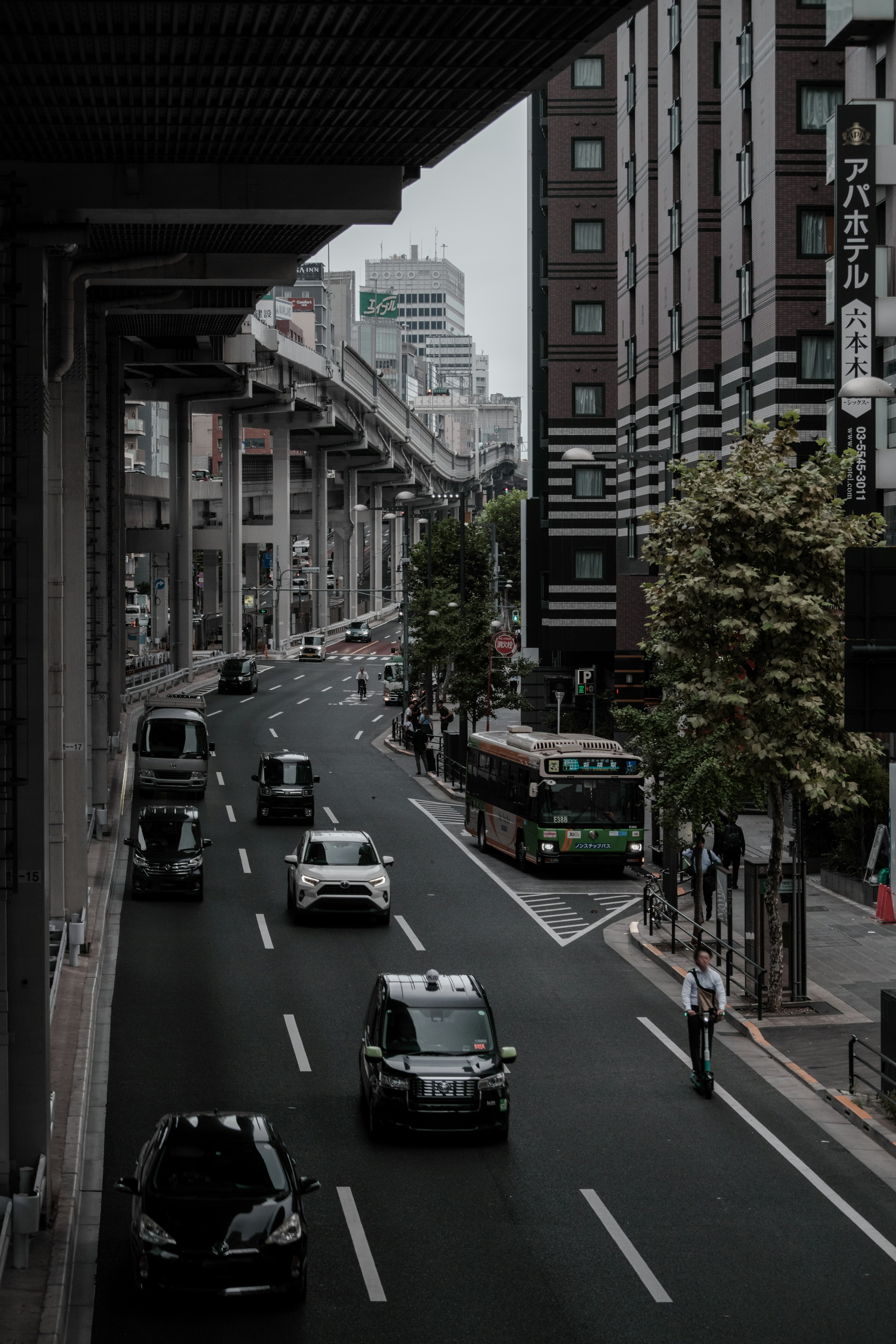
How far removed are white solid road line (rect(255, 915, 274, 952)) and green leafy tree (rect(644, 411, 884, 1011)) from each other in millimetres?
9855

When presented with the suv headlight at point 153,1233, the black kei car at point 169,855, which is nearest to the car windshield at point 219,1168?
the suv headlight at point 153,1233

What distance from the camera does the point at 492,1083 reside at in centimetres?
1869

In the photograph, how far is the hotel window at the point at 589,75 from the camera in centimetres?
7350

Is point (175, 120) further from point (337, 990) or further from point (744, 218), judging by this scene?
point (744, 218)

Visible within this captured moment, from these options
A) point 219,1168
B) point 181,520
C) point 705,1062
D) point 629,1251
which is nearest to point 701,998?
point 705,1062

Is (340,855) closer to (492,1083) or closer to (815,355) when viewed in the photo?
(492,1083)

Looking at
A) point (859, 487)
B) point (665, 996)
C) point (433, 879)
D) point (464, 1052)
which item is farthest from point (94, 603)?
point (464, 1052)

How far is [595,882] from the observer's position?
3844cm

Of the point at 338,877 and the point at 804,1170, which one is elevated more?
the point at 338,877

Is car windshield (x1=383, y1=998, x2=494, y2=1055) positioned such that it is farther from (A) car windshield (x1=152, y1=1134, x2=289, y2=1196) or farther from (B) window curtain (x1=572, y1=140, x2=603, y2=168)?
(B) window curtain (x1=572, y1=140, x2=603, y2=168)

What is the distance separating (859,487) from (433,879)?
13.2 metres

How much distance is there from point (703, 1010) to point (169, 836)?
17.2 metres

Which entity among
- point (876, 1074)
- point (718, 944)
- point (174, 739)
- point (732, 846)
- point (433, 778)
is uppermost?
point (174, 739)

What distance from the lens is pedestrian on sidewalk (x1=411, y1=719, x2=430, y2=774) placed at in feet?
192
